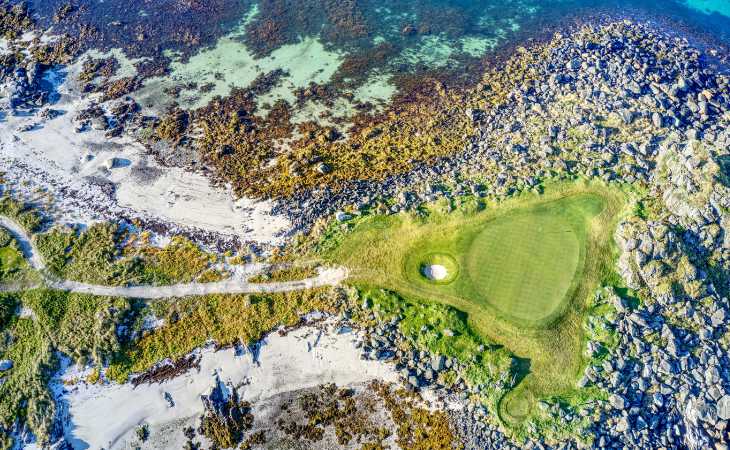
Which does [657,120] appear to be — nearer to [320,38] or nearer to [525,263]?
[525,263]

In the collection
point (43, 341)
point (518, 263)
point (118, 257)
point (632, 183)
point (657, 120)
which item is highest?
point (657, 120)

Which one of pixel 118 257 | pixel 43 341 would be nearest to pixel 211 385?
pixel 43 341

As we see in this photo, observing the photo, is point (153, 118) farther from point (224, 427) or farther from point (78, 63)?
point (224, 427)

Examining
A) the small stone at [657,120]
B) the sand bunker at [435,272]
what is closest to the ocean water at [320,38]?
the small stone at [657,120]

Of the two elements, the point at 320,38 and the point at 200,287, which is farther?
the point at 320,38

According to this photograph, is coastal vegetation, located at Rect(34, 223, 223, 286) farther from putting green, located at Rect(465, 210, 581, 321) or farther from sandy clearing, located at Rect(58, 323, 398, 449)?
putting green, located at Rect(465, 210, 581, 321)

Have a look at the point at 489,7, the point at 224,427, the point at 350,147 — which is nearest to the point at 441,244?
the point at 350,147
